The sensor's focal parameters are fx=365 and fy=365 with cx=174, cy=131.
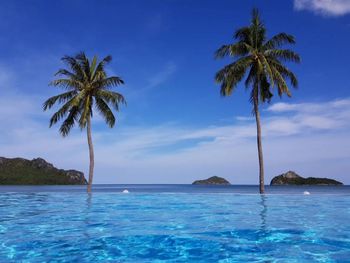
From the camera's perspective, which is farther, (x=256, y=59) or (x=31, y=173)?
(x=31, y=173)

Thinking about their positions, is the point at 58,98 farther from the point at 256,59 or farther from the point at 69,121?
the point at 256,59

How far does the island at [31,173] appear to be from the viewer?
463ft

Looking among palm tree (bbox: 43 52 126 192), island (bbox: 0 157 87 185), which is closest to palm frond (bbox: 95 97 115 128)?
palm tree (bbox: 43 52 126 192)

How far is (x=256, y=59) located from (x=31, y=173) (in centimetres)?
13754

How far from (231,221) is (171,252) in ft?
15.8

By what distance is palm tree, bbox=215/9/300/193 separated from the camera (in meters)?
30.9

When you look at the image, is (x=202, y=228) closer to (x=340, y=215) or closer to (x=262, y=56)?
(x=340, y=215)

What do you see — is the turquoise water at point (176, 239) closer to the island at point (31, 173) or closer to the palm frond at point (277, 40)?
the palm frond at point (277, 40)

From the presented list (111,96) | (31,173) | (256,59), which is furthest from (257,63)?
(31,173)

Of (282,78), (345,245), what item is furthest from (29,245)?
(282,78)

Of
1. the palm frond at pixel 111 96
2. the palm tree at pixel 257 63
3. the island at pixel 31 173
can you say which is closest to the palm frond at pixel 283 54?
the palm tree at pixel 257 63

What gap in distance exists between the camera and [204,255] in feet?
26.1

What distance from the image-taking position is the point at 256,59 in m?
30.9

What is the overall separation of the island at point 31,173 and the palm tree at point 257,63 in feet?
420
